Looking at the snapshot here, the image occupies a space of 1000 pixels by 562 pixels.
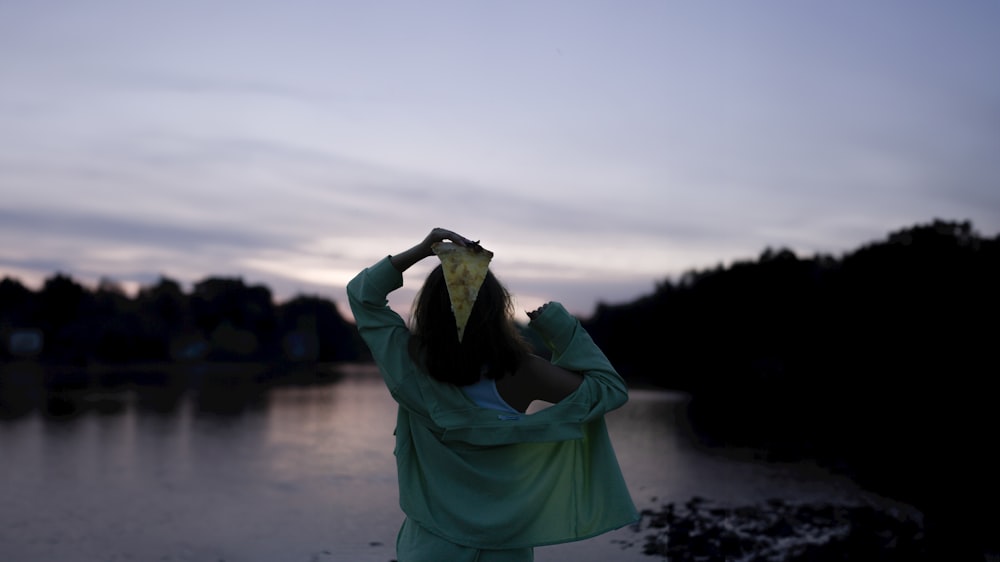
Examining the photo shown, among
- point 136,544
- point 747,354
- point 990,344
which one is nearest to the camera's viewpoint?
point 136,544

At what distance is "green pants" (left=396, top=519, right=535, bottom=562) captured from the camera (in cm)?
265

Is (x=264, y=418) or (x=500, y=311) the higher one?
(x=500, y=311)

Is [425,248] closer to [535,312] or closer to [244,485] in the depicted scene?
[535,312]

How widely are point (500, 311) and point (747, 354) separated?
54.9 metres

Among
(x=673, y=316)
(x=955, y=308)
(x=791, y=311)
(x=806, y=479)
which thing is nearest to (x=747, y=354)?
(x=791, y=311)

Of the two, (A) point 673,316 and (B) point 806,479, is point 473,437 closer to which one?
(B) point 806,479

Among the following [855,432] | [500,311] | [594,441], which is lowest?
[855,432]

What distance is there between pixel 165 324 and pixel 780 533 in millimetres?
85764

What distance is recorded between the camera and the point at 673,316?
227ft

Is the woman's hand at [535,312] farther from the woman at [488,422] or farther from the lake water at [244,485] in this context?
the lake water at [244,485]

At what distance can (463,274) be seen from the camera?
2520 millimetres

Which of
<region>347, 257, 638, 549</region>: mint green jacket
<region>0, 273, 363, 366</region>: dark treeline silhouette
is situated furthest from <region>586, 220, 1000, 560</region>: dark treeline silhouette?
<region>0, 273, 363, 366</region>: dark treeline silhouette

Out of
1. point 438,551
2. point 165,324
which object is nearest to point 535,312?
point 438,551

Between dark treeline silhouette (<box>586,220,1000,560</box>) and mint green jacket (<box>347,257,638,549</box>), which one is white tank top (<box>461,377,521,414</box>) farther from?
dark treeline silhouette (<box>586,220,1000,560</box>)
